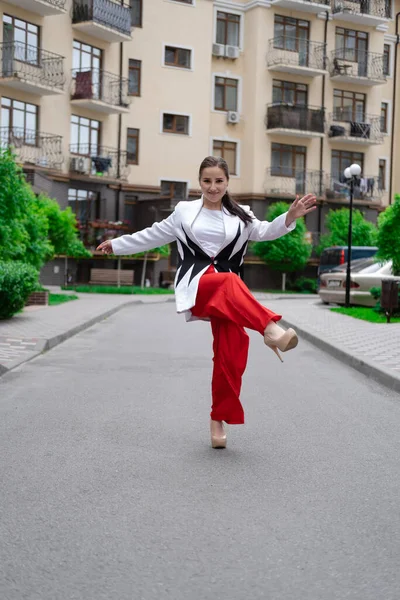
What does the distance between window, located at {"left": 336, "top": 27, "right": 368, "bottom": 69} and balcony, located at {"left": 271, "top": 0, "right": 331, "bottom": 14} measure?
2.14 metres

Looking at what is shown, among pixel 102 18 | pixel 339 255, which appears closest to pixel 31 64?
pixel 102 18

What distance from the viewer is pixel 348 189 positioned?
158 ft

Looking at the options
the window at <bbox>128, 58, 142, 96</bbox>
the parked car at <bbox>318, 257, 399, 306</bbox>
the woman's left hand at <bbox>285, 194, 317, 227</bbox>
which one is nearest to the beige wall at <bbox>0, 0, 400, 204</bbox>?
the window at <bbox>128, 58, 142, 96</bbox>

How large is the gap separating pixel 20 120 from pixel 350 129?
63.7 ft

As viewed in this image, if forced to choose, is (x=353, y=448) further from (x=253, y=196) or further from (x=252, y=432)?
(x=253, y=196)

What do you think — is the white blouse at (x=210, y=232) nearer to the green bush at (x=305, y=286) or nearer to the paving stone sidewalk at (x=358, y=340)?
the paving stone sidewalk at (x=358, y=340)

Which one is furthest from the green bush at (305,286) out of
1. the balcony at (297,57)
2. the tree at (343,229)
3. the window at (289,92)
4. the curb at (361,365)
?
the curb at (361,365)

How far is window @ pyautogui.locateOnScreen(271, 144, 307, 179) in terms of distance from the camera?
46875mm

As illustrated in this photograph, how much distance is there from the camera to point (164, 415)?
737 cm

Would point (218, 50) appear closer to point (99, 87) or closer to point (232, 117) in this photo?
point (232, 117)

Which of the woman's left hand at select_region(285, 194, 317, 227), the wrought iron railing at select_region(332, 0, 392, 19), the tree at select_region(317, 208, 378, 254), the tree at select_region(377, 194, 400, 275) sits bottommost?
the woman's left hand at select_region(285, 194, 317, 227)

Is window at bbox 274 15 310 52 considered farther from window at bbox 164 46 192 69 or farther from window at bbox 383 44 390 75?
window at bbox 383 44 390 75

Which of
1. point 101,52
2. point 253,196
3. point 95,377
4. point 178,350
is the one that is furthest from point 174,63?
point 95,377

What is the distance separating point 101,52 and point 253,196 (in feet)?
34.6
